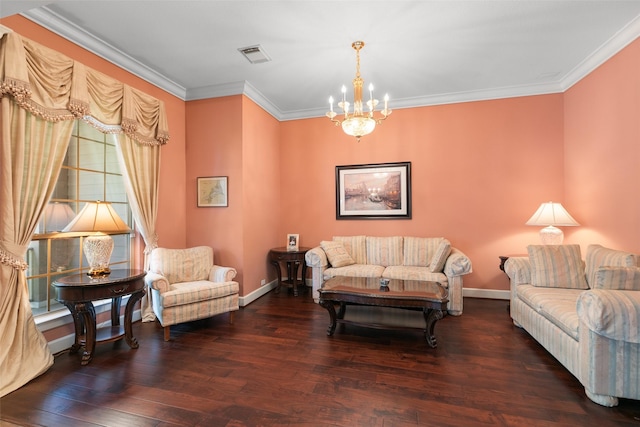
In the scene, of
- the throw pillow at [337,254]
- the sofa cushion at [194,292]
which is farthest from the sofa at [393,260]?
the sofa cushion at [194,292]

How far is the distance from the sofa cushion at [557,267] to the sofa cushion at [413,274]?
3.25ft

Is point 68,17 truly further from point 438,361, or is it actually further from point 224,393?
point 438,361

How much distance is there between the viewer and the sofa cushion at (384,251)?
4.64 m

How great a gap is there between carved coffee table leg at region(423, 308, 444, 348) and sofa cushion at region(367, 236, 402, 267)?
65.2 inches

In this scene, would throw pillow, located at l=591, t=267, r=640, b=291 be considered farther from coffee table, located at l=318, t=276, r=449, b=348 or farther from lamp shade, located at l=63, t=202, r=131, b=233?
lamp shade, located at l=63, t=202, r=131, b=233

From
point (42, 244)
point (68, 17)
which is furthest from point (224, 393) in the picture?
point (68, 17)

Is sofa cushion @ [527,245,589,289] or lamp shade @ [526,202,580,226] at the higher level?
lamp shade @ [526,202,580,226]

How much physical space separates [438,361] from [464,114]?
371 centimetres

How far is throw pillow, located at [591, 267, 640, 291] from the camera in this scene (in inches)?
93.1

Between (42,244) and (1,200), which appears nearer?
(1,200)

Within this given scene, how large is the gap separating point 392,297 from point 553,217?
254 centimetres

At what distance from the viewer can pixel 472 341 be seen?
306cm

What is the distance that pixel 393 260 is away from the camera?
4637 mm

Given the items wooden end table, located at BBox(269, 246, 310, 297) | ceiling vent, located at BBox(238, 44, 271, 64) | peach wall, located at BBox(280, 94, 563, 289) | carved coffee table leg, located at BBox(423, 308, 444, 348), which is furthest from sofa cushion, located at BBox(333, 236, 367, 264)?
ceiling vent, located at BBox(238, 44, 271, 64)
